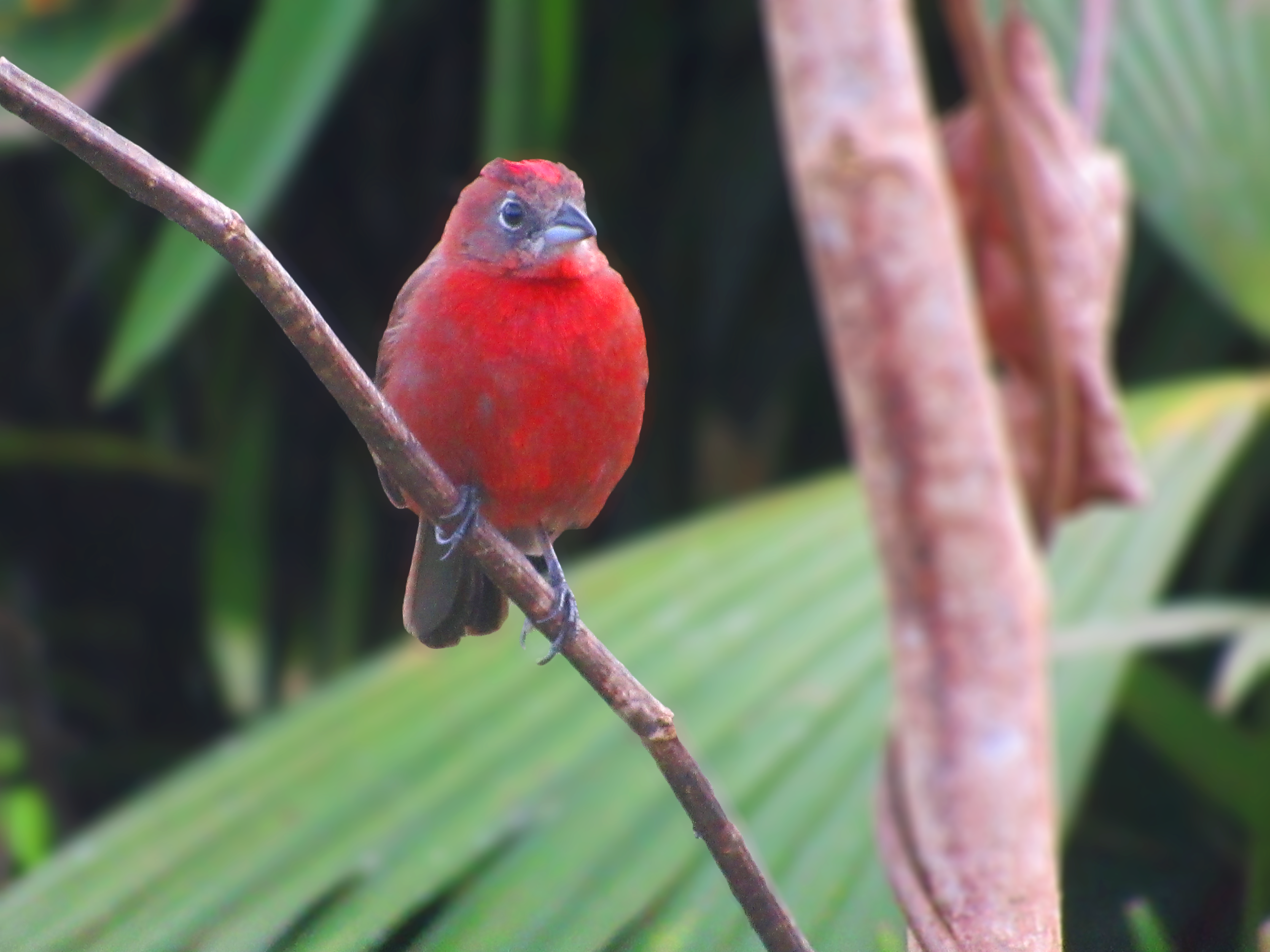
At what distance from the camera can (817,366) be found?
3564mm

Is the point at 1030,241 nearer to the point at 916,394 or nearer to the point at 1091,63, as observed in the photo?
the point at 916,394

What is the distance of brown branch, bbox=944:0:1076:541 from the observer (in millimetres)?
1450

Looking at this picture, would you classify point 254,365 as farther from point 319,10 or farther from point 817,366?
point 319,10

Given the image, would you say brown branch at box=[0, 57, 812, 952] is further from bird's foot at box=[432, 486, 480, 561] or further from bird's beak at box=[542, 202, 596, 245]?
bird's beak at box=[542, 202, 596, 245]

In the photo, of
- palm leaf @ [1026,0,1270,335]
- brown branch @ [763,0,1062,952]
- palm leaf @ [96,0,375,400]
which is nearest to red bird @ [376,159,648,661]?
palm leaf @ [96,0,375,400]

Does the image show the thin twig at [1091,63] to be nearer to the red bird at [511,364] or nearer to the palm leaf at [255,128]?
the palm leaf at [255,128]

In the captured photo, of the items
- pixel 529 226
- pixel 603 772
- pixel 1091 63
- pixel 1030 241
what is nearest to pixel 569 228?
pixel 529 226

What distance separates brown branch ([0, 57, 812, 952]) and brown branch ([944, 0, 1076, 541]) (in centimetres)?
98

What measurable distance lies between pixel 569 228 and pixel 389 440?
16 centimetres

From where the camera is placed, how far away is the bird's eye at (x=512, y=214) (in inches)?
24.4

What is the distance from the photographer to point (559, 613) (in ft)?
1.90

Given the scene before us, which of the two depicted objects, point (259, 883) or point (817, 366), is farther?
point (817, 366)

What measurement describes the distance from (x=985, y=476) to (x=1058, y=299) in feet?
0.66

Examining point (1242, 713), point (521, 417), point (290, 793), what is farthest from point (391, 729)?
point (1242, 713)
